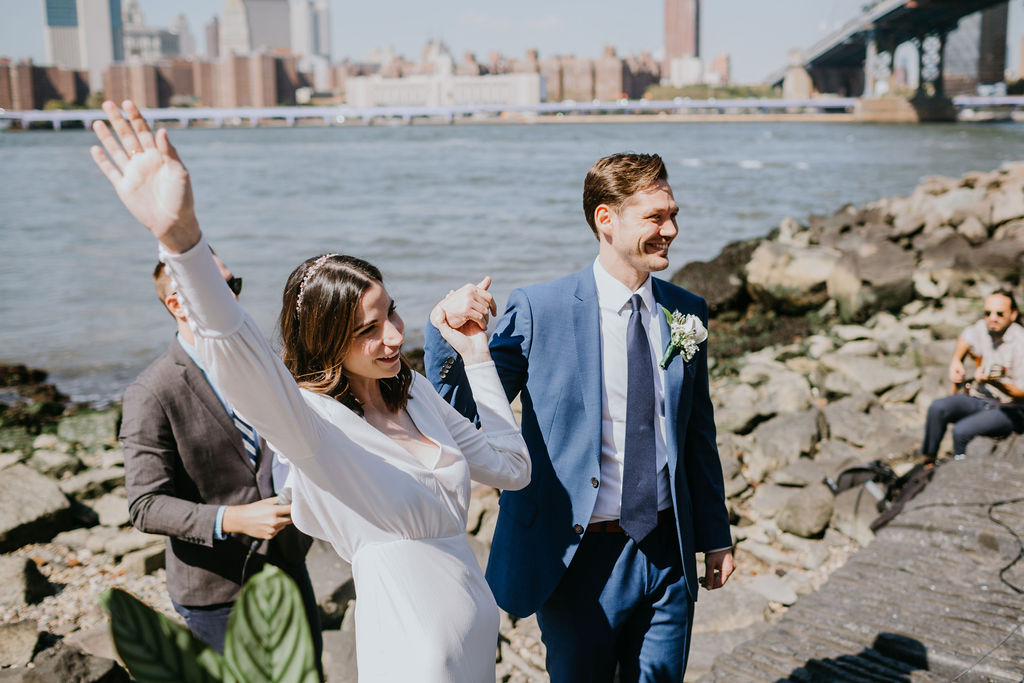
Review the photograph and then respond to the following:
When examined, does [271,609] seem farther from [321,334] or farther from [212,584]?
[212,584]

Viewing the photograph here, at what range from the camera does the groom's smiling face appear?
2.32 meters

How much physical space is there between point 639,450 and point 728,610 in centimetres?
218

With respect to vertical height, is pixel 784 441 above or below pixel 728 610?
above

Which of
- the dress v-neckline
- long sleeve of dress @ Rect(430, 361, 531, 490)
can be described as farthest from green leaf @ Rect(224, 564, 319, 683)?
long sleeve of dress @ Rect(430, 361, 531, 490)

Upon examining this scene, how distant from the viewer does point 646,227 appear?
2318 millimetres

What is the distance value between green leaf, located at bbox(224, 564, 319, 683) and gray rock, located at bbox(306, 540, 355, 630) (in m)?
3.43

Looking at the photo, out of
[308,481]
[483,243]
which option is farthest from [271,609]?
[483,243]

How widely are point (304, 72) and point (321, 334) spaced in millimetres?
150555

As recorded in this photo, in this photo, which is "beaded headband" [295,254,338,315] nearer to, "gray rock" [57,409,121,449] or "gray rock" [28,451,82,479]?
"gray rock" [28,451,82,479]

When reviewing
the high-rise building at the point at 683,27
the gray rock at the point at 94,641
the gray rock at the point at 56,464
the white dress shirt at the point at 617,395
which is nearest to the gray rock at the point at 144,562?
the gray rock at the point at 94,641

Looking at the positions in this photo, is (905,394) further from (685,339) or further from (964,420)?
(685,339)

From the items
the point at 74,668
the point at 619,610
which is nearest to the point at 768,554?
the point at 619,610

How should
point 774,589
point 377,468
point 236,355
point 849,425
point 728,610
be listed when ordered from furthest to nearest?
point 849,425 < point 774,589 < point 728,610 < point 377,468 < point 236,355

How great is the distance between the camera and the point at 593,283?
2.45m
